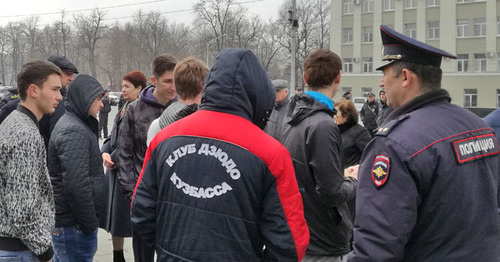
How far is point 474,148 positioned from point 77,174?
2695 mm

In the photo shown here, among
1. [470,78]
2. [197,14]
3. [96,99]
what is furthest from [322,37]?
[96,99]

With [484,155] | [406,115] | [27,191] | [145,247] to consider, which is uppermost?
[406,115]

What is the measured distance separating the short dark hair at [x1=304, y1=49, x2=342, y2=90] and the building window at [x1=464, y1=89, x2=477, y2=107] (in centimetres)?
4860

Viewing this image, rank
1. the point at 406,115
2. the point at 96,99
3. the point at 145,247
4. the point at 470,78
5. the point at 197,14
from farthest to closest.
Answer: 1. the point at 197,14
2. the point at 470,78
3. the point at 96,99
4. the point at 145,247
5. the point at 406,115

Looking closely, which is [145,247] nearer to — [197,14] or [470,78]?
[470,78]

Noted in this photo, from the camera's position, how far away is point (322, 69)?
11.8ft

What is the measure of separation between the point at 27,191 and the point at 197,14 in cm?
7065

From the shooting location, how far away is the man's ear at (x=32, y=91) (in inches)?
125

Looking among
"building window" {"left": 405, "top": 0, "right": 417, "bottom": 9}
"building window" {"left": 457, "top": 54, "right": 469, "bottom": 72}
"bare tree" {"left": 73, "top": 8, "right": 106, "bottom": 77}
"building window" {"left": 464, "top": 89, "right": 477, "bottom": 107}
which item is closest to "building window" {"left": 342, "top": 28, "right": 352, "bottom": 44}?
"building window" {"left": 405, "top": 0, "right": 417, "bottom": 9}

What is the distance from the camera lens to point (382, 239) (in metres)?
2.18

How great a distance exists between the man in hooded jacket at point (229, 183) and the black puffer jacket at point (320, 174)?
916 mm

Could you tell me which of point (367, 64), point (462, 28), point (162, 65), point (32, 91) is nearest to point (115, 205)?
point (162, 65)

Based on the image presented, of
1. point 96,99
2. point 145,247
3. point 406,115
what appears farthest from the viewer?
point 96,99

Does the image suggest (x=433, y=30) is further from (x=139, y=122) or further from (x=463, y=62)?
(x=139, y=122)
